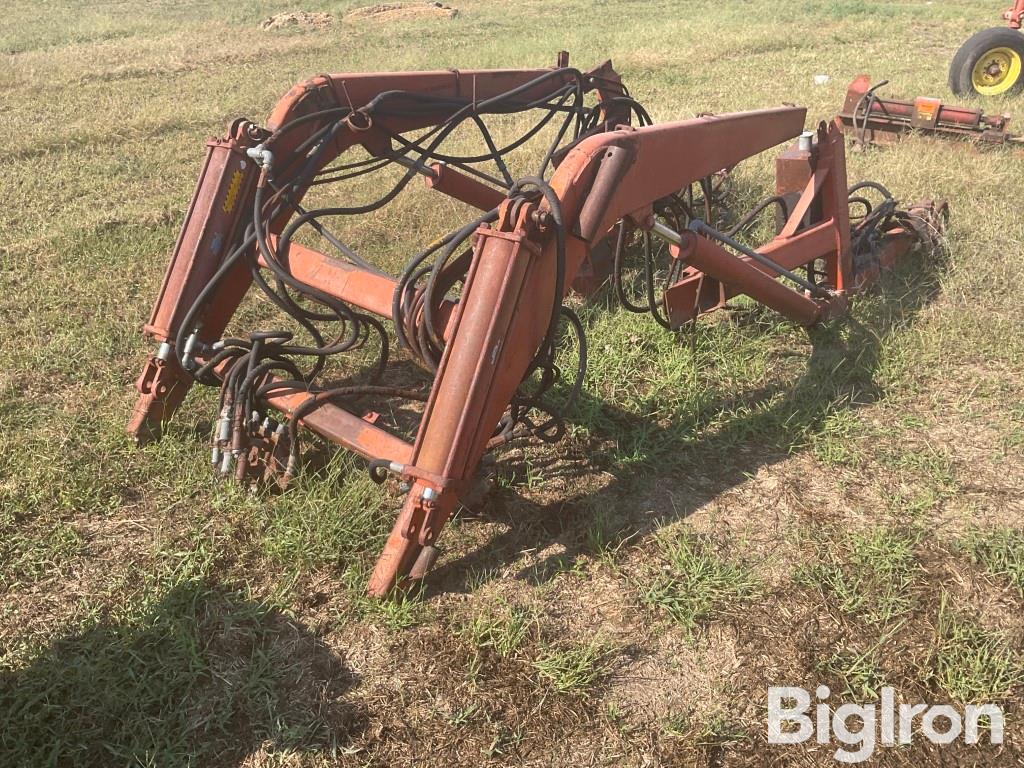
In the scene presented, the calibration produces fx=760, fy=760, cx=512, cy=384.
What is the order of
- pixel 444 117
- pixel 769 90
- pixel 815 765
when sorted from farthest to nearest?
pixel 769 90
pixel 444 117
pixel 815 765

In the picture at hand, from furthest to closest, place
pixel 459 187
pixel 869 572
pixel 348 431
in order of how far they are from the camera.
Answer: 1. pixel 459 187
2. pixel 348 431
3. pixel 869 572

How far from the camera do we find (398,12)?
20719 millimetres

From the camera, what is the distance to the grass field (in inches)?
94.3

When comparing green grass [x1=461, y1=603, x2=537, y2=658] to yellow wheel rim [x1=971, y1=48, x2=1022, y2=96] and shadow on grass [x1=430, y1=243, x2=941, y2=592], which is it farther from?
yellow wheel rim [x1=971, y1=48, x2=1022, y2=96]

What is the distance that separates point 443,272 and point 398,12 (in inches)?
811

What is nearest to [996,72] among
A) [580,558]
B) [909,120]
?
[909,120]

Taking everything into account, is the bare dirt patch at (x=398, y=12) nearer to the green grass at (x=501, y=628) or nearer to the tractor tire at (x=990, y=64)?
the tractor tire at (x=990, y=64)

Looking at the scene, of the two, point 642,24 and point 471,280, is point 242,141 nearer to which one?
point 471,280

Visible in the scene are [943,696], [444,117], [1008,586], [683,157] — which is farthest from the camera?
[444,117]

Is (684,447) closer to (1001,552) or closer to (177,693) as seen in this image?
(1001,552)

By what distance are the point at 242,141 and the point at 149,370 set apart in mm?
1136

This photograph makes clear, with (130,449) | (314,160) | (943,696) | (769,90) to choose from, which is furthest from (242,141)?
(769,90)

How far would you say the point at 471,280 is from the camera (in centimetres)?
252

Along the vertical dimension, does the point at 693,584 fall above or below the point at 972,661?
above
